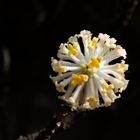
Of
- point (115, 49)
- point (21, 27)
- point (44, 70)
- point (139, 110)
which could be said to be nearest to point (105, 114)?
point (139, 110)

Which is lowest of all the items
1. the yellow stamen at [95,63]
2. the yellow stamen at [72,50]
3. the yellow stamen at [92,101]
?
the yellow stamen at [92,101]

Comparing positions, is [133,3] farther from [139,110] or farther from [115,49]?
[139,110]

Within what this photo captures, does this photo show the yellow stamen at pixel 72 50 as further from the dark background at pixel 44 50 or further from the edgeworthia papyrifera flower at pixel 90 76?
the dark background at pixel 44 50

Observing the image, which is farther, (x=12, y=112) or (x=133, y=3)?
(x=12, y=112)

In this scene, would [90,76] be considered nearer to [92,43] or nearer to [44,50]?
[92,43]

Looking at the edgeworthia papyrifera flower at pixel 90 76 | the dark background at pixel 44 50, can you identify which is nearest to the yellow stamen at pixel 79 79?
the edgeworthia papyrifera flower at pixel 90 76

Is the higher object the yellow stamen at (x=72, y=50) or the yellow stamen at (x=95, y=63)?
the yellow stamen at (x=72, y=50)
